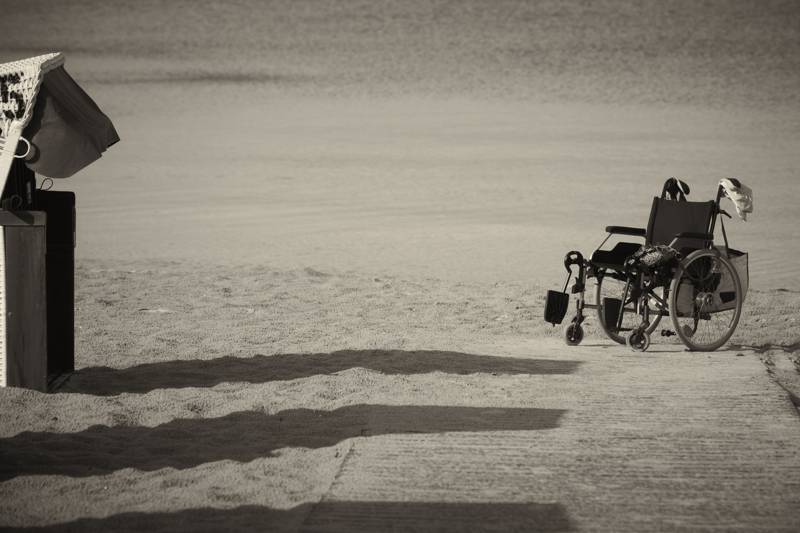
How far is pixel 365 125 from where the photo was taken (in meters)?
26.9

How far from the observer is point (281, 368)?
6.94m

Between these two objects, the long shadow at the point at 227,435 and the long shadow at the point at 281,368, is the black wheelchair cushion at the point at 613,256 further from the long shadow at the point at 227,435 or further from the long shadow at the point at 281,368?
the long shadow at the point at 227,435

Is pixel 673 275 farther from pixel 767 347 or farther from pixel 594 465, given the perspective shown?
pixel 594 465

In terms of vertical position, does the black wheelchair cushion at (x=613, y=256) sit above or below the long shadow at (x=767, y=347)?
above

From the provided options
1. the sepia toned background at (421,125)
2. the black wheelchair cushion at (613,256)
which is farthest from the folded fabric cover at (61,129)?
the sepia toned background at (421,125)

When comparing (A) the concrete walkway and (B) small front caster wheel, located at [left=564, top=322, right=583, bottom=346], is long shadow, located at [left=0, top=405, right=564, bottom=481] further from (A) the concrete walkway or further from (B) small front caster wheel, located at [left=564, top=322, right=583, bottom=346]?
(B) small front caster wheel, located at [left=564, top=322, right=583, bottom=346]

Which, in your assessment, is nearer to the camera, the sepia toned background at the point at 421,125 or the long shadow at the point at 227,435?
the long shadow at the point at 227,435

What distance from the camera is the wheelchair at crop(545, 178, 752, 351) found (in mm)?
7340

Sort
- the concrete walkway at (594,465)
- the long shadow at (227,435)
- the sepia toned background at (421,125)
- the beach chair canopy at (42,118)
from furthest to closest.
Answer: the sepia toned background at (421,125) → the beach chair canopy at (42,118) → the long shadow at (227,435) → the concrete walkway at (594,465)

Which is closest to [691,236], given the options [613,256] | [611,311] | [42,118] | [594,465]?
[613,256]

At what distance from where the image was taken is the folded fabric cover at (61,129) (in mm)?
6004

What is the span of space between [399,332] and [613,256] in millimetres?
1719

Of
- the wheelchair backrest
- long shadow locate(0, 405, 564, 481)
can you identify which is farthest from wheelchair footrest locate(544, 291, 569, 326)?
long shadow locate(0, 405, 564, 481)

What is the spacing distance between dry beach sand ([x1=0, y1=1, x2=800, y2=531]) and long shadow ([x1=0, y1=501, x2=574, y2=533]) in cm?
2
